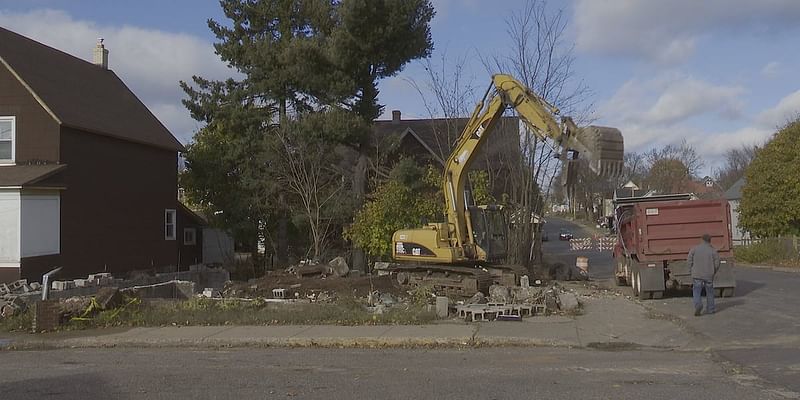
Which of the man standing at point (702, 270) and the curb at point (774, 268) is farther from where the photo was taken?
the curb at point (774, 268)

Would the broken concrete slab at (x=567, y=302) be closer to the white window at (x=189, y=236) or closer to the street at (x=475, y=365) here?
the street at (x=475, y=365)

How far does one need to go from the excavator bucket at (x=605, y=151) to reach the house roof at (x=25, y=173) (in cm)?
1526

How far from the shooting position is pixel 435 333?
13.4 m

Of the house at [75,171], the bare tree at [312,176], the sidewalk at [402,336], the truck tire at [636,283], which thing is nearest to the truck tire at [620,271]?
the truck tire at [636,283]

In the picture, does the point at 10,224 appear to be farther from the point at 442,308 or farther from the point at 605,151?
the point at 605,151

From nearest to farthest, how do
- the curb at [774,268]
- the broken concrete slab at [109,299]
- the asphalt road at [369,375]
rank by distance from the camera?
the asphalt road at [369,375], the broken concrete slab at [109,299], the curb at [774,268]

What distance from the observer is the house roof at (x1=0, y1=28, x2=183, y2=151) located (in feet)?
76.1

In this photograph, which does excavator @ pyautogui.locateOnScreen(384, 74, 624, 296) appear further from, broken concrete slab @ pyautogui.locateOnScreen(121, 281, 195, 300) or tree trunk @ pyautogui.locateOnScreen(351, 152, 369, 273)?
tree trunk @ pyautogui.locateOnScreen(351, 152, 369, 273)

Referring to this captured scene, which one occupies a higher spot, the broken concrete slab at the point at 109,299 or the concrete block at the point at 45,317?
the broken concrete slab at the point at 109,299

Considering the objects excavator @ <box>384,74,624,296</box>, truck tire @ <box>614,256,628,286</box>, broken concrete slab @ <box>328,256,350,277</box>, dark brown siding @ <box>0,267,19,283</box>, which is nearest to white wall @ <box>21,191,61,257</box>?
dark brown siding @ <box>0,267,19,283</box>

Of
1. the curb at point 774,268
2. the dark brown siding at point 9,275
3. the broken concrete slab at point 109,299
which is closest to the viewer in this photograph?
the broken concrete slab at point 109,299

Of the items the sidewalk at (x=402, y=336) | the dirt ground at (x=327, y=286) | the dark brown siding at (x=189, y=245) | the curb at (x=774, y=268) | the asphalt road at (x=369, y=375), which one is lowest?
the asphalt road at (x=369, y=375)

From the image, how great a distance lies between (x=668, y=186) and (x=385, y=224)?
6371cm

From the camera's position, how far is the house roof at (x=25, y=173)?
2083 centimetres
